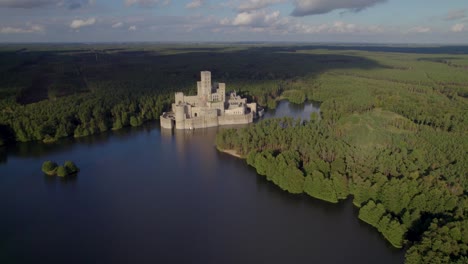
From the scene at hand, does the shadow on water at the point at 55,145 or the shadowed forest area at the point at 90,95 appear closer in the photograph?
the shadow on water at the point at 55,145

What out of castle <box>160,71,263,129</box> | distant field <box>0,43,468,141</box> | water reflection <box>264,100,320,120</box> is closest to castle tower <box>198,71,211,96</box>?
castle <box>160,71,263,129</box>

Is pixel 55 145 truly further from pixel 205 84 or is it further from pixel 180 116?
pixel 205 84

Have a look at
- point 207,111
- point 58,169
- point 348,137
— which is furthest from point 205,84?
point 58,169

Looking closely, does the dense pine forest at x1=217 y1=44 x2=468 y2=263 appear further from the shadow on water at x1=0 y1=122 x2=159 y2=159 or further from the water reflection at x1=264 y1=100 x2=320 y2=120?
the shadow on water at x1=0 y1=122 x2=159 y2=159

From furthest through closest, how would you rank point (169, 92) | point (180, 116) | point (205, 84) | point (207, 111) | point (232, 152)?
point (169, 92), point (205, 84), point (207, 111), point (180, 116), point (232, 152)

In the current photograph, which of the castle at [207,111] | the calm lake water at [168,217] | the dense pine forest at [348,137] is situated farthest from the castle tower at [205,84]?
the calm lake water at [168,217]

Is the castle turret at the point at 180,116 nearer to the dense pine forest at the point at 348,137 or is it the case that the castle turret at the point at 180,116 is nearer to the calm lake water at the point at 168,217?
the dense pine forest at the point at 348,137
